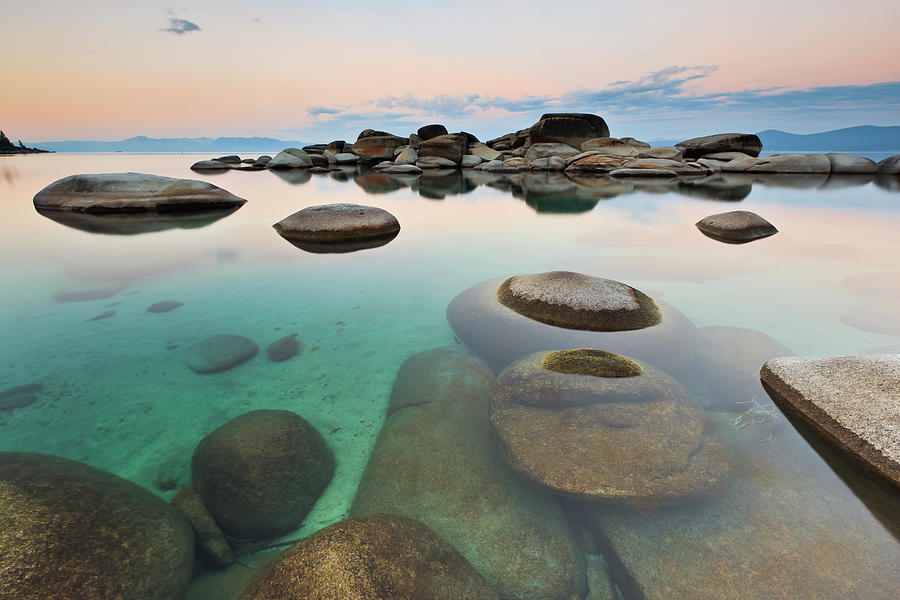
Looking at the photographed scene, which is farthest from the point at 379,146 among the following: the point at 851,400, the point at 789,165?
the point at 851,400

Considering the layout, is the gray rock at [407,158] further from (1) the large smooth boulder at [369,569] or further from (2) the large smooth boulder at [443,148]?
(1) the large smooth boulder at [369,569]

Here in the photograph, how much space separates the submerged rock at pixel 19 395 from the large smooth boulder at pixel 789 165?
140ft

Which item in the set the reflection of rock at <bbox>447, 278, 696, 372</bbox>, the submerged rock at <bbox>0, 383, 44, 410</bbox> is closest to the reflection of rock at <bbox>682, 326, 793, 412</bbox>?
the reflection of rock at <bbox>447, 278, 696, 372</bbox>

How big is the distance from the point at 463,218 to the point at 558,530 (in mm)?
12310

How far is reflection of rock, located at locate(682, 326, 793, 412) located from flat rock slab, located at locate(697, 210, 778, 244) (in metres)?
6.85

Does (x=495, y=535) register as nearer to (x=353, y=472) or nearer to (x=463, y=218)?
(x=353, y=472)

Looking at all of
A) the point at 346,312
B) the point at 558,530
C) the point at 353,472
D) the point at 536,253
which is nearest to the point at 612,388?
the point at 558,530

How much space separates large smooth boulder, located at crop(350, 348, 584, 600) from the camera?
2.30m

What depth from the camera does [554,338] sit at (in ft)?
15.7

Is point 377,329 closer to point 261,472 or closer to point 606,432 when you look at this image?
point 261,472

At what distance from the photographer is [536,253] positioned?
30.6 feet

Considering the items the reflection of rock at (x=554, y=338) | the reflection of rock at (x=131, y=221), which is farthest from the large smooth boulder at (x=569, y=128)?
the reflection of rock at (x=554, y=338)

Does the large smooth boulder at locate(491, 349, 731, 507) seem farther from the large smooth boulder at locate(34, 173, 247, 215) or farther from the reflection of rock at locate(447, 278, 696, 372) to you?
the large smooth boulder at locate(34, 173, 247, 215)

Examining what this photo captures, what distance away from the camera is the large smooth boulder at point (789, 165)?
102 feet
